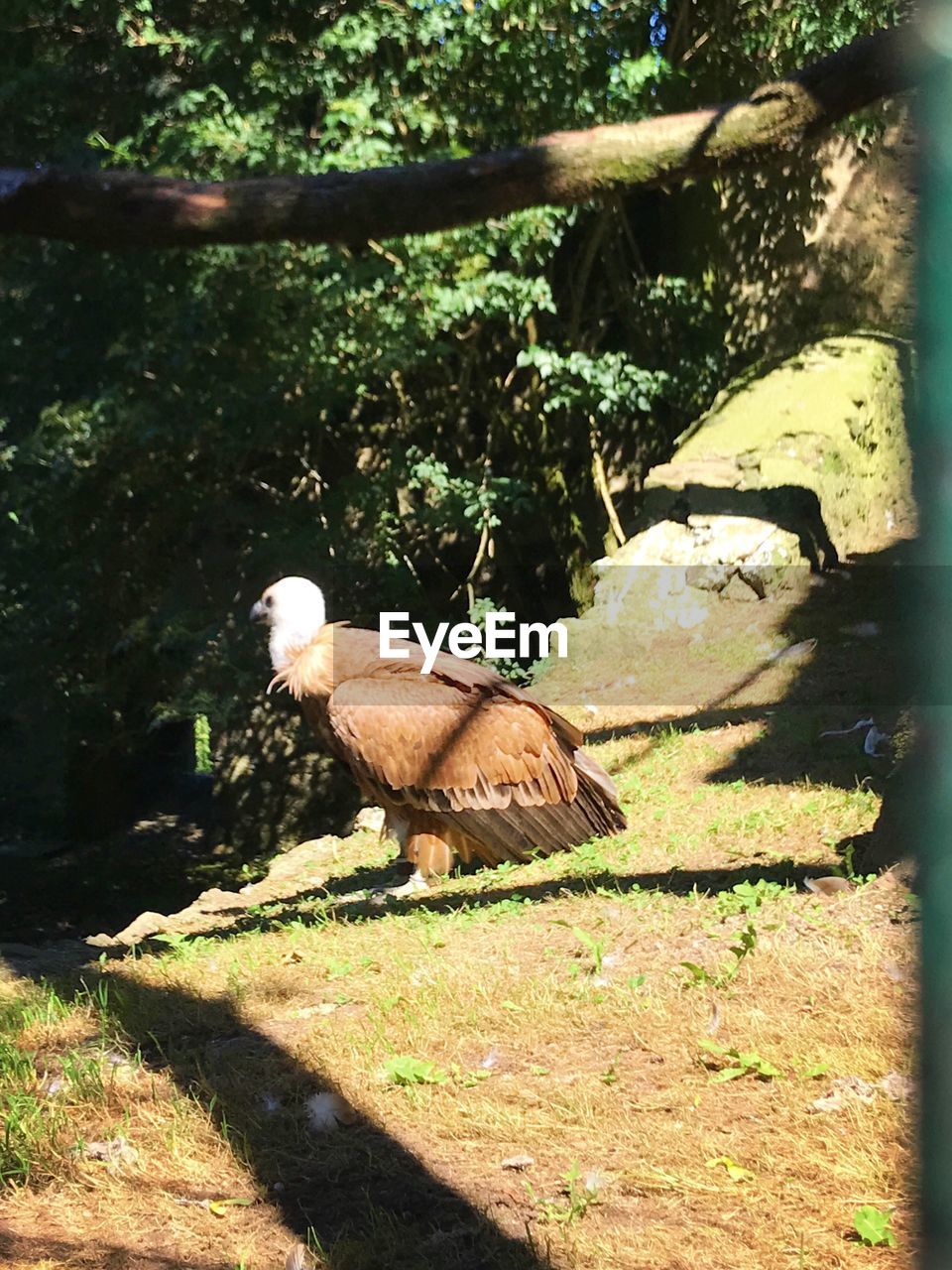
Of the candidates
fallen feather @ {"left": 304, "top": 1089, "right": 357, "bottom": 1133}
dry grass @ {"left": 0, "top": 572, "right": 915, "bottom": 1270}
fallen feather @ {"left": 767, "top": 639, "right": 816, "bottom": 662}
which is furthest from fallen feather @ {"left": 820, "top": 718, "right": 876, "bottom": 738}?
fallen feather @ {"left": 304, "top": 1089, "right": 357, "bottom": 1133}

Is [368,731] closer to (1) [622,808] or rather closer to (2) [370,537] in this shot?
(1) [622,808]

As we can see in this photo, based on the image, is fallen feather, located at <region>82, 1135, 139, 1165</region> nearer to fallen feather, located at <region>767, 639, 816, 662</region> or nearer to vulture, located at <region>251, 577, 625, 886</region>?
vulture, located at <region>251, 577, 625, 886</region>

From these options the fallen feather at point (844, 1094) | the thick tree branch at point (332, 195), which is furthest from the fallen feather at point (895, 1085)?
the thick tree branch at point (332, 195)

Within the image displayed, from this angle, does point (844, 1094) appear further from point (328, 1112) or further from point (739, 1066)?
point (328, 1112)

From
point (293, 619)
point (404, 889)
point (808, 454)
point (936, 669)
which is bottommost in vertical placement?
point (404, 889)

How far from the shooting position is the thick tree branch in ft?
11.2

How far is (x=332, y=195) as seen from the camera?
11.3 feet

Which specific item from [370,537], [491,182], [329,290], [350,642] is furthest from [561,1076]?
[370,537]

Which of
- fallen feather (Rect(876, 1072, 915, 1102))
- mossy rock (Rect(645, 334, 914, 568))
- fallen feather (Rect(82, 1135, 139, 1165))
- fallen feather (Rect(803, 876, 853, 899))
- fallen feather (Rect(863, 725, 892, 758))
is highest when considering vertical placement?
mossy rock (Rect(645, 334, 914, 568))

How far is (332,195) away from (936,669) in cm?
282

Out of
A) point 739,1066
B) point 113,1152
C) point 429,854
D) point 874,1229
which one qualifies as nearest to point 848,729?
point 429,854

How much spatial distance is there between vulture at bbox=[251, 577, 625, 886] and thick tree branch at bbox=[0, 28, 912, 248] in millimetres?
2524

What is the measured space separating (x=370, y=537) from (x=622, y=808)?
5.64 meters

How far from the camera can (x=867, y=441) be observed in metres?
9.59
